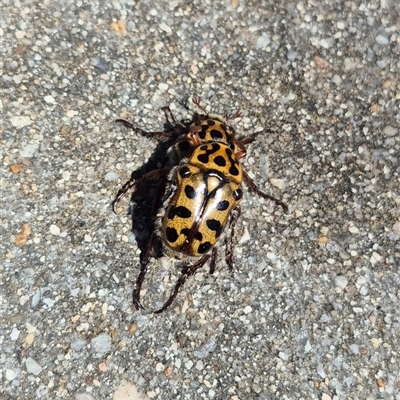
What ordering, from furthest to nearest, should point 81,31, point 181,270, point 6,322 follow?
point 81,31 < point 181,270 < point 6,322

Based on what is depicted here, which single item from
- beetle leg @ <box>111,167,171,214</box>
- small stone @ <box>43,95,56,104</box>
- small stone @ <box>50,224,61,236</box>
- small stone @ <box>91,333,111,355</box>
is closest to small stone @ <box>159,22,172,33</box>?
small stone @ <box>43,95,56,104</box>

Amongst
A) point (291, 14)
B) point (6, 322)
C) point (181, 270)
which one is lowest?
point (6, 322)

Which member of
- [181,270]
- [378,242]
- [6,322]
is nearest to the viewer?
[6,322]

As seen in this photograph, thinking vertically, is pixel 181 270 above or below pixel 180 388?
above

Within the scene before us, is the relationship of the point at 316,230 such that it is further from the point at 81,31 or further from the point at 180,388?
the point at 81,31

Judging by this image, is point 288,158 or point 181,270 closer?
point 181,270

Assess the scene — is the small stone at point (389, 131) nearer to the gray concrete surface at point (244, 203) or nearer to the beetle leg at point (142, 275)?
the gray concrete surface at point (244, 203)

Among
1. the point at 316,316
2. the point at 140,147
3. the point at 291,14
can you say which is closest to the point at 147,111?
the point at 140,147
